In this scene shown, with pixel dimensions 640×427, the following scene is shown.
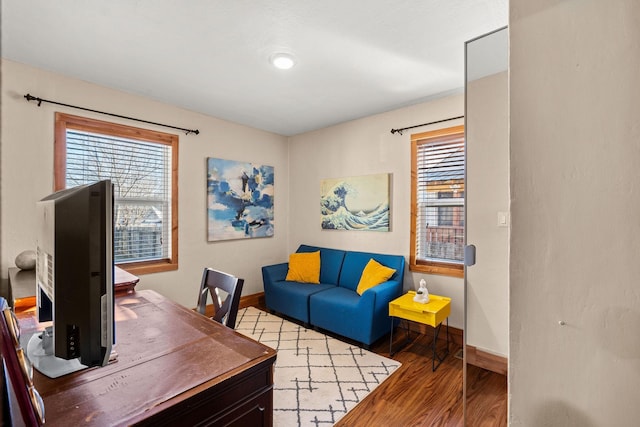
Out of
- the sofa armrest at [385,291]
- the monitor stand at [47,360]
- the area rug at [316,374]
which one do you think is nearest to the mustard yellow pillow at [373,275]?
the sofa armrest at [385,291]

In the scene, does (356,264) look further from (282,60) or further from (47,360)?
(47,360)

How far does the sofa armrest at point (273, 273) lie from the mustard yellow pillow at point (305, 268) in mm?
82

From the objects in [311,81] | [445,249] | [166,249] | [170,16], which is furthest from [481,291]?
[166,249]

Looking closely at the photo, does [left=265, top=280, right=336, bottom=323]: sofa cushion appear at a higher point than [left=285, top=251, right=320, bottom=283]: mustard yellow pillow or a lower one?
lower

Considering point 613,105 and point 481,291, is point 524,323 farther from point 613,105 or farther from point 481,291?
point 481,291

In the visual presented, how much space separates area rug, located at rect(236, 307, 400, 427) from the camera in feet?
6.24

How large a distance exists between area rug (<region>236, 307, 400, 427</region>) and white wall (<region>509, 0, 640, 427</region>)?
1.47 meters

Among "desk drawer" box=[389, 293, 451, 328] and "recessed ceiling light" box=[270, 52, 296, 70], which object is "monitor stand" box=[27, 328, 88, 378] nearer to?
"recessed ceiling light" box=[270, 52, 296, 70]

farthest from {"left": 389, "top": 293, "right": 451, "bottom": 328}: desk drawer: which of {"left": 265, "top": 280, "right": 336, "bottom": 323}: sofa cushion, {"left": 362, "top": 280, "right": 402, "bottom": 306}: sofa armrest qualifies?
{"left": 265, "top": 280, "right": 336, "bottom": 323}: sofa cushion

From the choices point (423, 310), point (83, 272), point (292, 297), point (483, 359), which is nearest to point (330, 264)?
point (292, 297)

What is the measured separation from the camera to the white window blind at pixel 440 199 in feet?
9.52

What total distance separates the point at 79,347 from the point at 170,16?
1.86m

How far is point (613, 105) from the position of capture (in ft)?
2.11

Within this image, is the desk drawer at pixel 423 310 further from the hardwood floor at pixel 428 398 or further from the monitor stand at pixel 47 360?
the monitor stand at pixel 47 360
